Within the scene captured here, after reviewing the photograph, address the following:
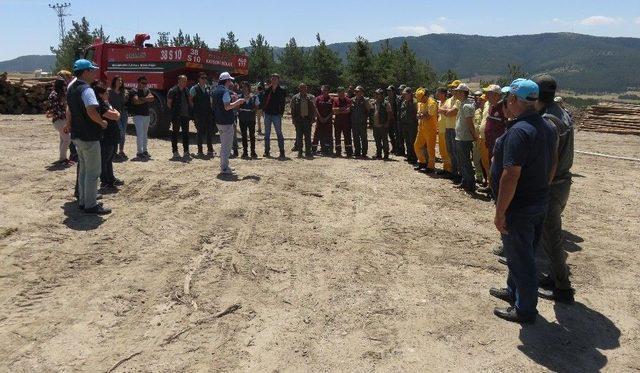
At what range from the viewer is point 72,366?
330 cm

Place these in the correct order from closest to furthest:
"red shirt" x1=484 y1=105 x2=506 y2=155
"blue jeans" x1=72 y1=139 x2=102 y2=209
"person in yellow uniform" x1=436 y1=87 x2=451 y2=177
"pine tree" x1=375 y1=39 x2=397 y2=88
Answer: "blue jeans" x1=72 y1=139 x2=102 y2=209, "red shirt" x1=484 y1=105 x2=506 y2=155, "person in yellow uniform" x1=436 y1=87 x2=451 y2=177, "pine tree" x1=375 y1=39 x2=397 y2=88

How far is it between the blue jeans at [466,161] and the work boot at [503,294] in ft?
12.5

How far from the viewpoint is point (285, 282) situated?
15.1 feet

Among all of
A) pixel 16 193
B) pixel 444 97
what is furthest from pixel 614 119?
pixel 16 193

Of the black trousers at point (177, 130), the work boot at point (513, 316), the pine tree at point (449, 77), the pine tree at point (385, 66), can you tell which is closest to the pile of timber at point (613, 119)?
the pine tree at point (449, 77)

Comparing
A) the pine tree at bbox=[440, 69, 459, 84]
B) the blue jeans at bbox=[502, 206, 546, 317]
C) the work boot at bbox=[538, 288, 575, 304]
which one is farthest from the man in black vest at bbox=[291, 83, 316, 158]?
the pine tree at bbox=[440, 69, 459, 84]

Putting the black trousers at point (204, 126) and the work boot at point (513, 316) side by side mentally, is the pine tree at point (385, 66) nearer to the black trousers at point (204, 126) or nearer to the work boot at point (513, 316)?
the black trousers at point (204, 126)

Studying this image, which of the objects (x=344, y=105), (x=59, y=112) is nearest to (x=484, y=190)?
(x=344, y=105)

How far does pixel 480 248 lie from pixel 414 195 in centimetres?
221

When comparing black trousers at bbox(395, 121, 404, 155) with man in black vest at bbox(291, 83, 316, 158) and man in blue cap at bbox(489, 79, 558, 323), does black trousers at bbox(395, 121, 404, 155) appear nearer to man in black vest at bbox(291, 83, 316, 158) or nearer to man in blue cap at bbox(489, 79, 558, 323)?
man in black vest at bbox(291, 83, 316, 158)

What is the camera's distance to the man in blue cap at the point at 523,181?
353 centimetres

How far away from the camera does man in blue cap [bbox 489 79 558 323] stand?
353 cm

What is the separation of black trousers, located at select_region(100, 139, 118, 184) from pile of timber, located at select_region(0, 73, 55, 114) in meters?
13.8

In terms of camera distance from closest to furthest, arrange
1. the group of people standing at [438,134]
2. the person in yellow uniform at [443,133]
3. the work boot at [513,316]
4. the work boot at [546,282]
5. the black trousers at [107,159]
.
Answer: the group of people standing at [438,134], the work boot at [513,316], the work boot at [546,282], the black trousers at [107,159], the person in yellow uniform at [443,133]
